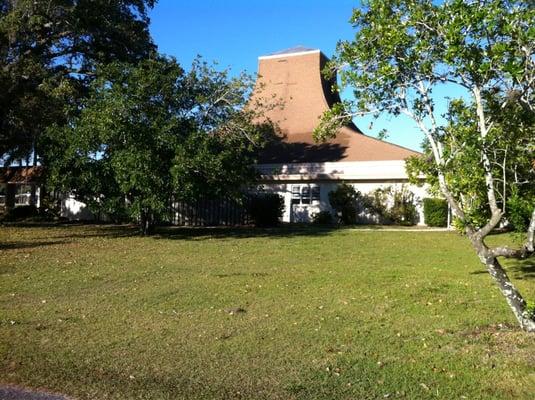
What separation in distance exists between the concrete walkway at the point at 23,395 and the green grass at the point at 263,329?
0.43 ft

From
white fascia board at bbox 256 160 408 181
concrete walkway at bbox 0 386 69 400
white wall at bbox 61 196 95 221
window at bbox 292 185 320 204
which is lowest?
concrete walkway at bbox 0 386 69 400

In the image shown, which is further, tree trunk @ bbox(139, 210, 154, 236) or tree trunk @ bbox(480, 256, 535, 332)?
tree trunk @ bbox(139, 210, 154, 236)

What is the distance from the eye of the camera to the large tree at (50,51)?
21797 mm

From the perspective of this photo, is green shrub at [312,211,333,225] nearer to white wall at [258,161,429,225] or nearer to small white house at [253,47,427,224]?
white wall at [258,161,429,225]

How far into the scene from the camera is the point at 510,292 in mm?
6094

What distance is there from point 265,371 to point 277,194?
22202 mm

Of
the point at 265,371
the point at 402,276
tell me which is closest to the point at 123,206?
the point at 402,276

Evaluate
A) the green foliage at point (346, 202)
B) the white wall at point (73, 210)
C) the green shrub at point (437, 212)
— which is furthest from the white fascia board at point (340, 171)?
the white wall at point (73, 210)

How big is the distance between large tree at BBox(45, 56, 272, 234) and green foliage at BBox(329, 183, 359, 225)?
7725 mm

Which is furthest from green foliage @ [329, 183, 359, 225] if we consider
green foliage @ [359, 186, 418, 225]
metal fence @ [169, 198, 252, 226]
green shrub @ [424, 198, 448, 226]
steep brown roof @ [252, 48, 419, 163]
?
metal fence @ [169, 198, 252, 226]

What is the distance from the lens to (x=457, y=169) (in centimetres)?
605

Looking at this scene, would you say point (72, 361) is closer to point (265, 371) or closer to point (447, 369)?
point (265, 371)

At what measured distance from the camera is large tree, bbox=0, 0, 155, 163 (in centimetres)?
2180

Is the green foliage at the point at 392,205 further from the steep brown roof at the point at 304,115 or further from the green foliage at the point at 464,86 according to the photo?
the green foliage at the point at 464,86
